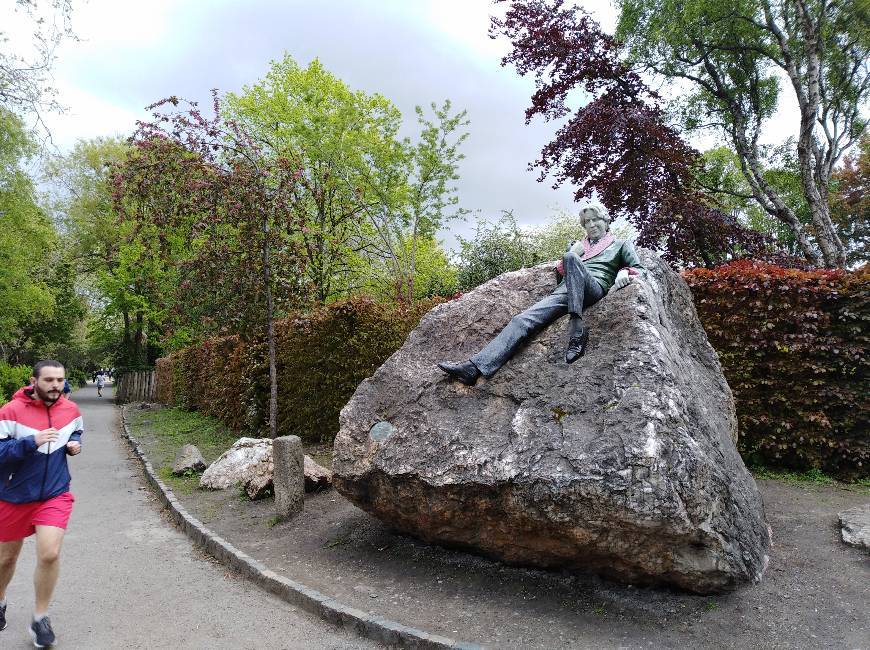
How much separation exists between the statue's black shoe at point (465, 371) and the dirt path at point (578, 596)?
5.32ft

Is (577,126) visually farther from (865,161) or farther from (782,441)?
(865,161)

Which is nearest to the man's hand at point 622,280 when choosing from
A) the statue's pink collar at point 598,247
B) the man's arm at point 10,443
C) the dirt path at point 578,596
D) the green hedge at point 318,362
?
the statue's pink collar at point 598,247

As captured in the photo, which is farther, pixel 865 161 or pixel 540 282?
pixel 865 161

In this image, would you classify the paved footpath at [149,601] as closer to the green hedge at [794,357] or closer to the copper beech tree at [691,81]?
the green hedge at [794,357]

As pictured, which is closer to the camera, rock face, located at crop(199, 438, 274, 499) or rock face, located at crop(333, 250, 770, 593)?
rock face, located at crop(333, 250, 770, 593)

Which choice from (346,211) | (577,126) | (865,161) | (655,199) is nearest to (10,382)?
(346,211)

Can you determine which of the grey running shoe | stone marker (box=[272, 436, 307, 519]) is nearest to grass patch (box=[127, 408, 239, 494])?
stone marker (box=[272, 436, 307, 519])

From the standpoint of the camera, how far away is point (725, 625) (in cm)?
384

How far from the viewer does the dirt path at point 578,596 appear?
12.5 ft

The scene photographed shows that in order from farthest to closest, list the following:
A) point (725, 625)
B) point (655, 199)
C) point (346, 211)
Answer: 1. point (346, 211)
2. point (655, 199)
3. point (725, 625)

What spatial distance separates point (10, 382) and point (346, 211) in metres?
11.7

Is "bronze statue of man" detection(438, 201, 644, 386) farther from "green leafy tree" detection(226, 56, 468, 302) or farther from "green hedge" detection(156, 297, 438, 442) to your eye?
"green leafy tree" detection(226, 56, 468, 302)

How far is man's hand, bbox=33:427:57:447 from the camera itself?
391cm

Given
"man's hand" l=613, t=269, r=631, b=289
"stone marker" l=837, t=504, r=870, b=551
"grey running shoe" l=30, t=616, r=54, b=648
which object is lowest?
"grey running shoe" l=30, t=616, r=54, b=648
